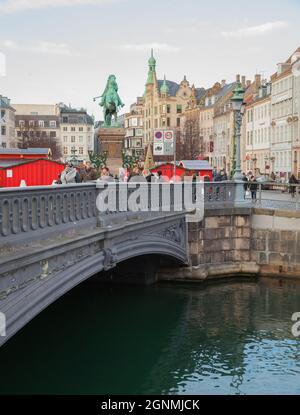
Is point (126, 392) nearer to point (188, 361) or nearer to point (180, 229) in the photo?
point (188, 361)

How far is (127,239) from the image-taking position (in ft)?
45.9

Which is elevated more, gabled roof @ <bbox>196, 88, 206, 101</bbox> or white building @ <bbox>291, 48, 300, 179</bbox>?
gabled roof @ <bbox>196, 88, 206, 101</bbox>

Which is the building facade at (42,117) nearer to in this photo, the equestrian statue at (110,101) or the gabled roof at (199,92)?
the gabled roof at (199,92)

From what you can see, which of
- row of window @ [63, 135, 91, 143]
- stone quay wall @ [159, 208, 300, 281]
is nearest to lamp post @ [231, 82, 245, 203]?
stone quay wall @ [159, 208, 300, 281]

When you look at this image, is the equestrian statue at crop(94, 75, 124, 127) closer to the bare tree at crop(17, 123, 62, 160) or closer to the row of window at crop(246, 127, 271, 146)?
the row of window at crop(246, 127, 271, 146)

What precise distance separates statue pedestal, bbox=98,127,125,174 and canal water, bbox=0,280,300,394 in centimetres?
652

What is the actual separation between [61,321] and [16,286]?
8.13 m

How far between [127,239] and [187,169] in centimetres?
1537

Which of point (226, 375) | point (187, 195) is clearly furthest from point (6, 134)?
point (226, 375)

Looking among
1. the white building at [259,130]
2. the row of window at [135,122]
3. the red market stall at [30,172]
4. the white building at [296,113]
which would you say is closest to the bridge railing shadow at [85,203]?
the red market stall at [30,172]

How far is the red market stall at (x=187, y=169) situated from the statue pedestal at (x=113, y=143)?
2220 millimetres

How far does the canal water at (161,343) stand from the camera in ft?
40.7

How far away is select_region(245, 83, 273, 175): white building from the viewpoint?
228 ft

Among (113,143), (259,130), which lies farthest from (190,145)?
(113,143)
